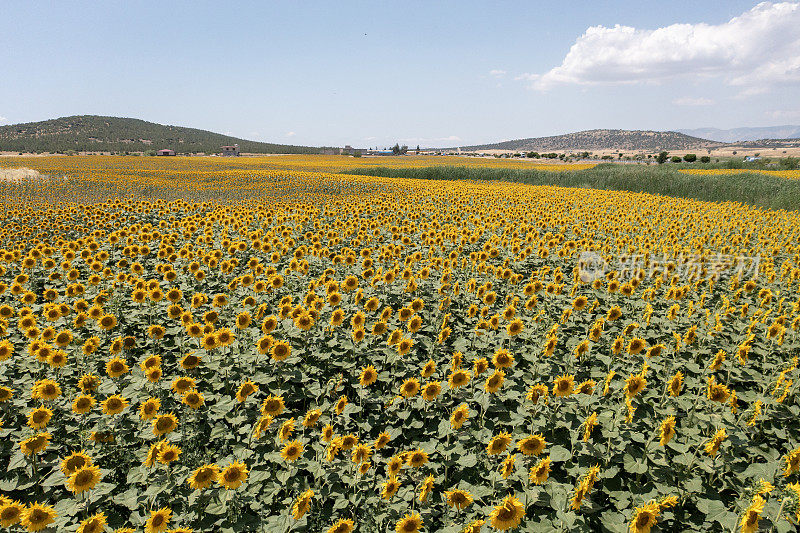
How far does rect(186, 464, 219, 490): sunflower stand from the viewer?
10.5ft

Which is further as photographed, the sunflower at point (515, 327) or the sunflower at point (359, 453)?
the sunflower at point (515, 327)

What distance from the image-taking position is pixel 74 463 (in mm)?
3186

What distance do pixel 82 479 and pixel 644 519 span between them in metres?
4.35

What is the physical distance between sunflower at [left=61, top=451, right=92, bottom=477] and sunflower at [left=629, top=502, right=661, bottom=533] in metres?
4.30

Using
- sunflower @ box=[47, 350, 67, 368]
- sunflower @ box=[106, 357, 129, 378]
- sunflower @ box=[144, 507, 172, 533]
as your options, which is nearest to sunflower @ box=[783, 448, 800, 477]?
sunflower @ box=[144, 507, 172, 533]

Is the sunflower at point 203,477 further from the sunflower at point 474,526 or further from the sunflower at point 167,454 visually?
the sunflower at point 474,526

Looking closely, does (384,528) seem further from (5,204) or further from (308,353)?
(5,204)

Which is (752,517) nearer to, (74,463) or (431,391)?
(431,391)

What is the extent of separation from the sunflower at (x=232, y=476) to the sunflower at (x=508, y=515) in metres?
2.04

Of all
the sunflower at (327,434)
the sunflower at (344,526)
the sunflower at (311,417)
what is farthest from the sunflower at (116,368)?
the sunflower at (344,526)

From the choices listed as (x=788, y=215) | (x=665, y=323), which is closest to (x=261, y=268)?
(x=665, y=323)

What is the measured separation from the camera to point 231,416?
4.25 m

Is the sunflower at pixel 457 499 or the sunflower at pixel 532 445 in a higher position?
the sunflower at pixel 532 445

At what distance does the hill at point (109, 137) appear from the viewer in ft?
419
